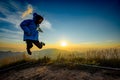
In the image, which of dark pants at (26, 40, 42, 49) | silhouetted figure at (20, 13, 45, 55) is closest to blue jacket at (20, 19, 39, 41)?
silhouetted figure at (20, 13, 45, 55)

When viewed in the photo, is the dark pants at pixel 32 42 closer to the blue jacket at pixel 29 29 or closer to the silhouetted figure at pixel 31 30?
the silhouetted figure at pixel 31 30

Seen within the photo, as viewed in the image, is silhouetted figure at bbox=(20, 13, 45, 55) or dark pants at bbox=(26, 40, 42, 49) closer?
Result: silhouetted figure at bbox=(20, 13, 45, 55)

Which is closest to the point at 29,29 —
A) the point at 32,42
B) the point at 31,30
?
the point at 31,30

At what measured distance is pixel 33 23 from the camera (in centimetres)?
584

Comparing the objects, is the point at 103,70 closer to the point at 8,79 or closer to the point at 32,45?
the point at 32,45

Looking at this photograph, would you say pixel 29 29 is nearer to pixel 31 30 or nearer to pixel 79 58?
pixel 31 30

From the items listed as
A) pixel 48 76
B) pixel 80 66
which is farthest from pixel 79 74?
pixel 48 76

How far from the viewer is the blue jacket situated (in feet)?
18.2

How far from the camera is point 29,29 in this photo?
570cm

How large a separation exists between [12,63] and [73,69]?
18.9 feet

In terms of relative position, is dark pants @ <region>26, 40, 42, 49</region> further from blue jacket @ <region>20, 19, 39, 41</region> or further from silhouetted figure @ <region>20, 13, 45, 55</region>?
blue jacket @ <region>20, 19, 39, 41</region>

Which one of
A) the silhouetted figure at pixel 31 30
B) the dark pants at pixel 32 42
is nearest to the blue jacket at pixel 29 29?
the silhouetted figure at pixel 31 30

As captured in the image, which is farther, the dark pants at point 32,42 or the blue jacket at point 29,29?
the dark pants at point 32,42

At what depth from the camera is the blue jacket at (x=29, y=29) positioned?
5535 millimetres
